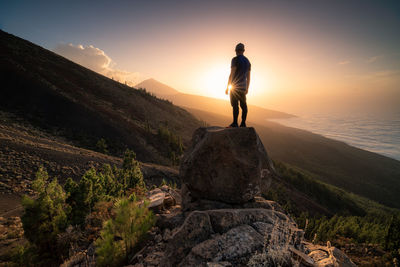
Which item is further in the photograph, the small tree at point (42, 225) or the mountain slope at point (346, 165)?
the mountain slope at point (346, 165)

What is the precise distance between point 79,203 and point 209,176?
5.77 meters

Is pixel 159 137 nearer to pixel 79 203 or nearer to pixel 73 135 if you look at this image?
pixel 73 135

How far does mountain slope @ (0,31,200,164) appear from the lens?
2675 cm

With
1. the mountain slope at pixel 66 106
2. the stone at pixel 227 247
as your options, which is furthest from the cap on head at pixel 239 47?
the mountain slope at pixel 66 106

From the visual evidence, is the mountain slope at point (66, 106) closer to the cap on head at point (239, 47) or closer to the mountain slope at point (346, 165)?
the cap on head at point (239, 47)

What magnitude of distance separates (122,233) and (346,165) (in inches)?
3157

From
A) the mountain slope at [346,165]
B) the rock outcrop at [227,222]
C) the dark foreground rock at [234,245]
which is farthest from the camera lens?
the mountain slope at [346,165]

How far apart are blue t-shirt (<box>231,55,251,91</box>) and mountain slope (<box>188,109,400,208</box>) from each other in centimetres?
5465

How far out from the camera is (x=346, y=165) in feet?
201

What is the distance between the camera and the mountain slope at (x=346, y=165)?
150ft

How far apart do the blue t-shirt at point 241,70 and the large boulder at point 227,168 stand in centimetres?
160

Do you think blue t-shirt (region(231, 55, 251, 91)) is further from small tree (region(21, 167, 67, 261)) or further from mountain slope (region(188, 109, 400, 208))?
mountain slope (region(188, 109, 400, 208))

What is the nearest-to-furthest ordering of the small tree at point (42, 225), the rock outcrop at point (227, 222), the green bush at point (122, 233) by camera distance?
the rock outcrop at point (227, 222) → the green bush at point (122, 233) → the small tree at point (42, 225)

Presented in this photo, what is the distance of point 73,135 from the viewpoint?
2622 centimetres
